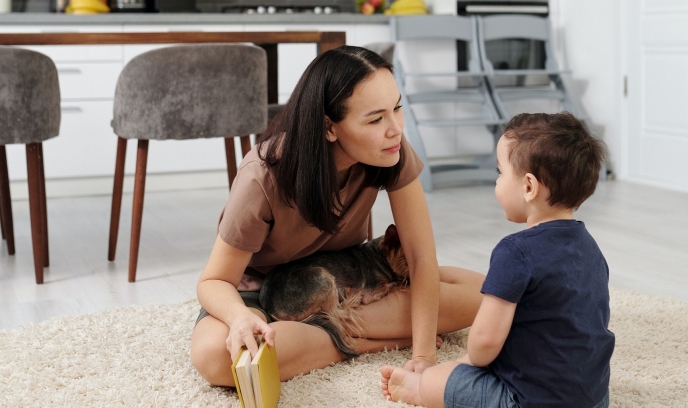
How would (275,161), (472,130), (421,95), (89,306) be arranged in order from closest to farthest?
(275,161) < (89,306) < (421,95) < (472,130)

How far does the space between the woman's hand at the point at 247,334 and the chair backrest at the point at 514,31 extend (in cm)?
316

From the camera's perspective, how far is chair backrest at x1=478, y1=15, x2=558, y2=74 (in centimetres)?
432

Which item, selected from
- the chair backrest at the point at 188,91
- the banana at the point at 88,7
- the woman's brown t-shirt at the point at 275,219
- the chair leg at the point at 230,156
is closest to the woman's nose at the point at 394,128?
the woman's brown t-shirt at the point at 275,219

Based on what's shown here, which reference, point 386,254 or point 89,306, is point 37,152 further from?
point 386,254

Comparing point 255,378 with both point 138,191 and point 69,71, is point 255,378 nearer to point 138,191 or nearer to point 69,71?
point 138,191

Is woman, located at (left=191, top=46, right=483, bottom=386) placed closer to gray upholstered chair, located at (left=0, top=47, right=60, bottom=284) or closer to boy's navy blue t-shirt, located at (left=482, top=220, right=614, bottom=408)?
boy's navy blue t-shirt, located at (left=482, top=220, right=614, bottom=408)

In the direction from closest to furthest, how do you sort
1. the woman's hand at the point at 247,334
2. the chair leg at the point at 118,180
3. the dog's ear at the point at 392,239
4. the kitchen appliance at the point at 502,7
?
the woman's hand at the point at 247,334, the dog's ear at the point at 392,239, the chair leg at the point at 118,180, the kitchen appliance at the point at 502,7

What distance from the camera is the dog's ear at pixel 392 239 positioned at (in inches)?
66.0

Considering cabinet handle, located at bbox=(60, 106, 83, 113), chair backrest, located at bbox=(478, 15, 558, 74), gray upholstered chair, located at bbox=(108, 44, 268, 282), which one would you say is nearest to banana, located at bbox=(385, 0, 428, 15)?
chair backrest, located at bbox=(478, 15, 558, 74)

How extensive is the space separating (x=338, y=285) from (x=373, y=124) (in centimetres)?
39

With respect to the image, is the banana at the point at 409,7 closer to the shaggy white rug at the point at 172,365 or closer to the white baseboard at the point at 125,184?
the white baseboard at the point at 125,184

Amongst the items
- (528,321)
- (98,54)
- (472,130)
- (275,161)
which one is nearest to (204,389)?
(275,161)

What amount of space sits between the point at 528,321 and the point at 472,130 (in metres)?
3.45

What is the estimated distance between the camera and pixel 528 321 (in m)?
1.19
